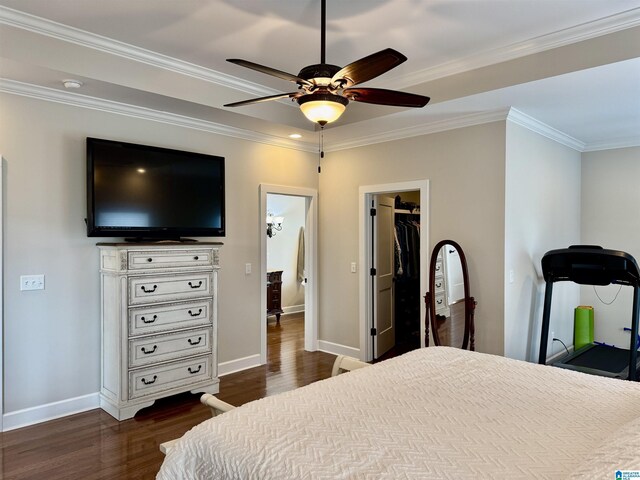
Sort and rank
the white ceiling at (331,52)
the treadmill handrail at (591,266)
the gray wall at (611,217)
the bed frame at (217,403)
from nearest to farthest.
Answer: the bed frame at (217,403) → the white ceiling at (331,52) → the treadmill handrail at (591,266) → the gray wall at (611,217)

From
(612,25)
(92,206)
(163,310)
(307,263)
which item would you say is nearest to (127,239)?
(92,206)

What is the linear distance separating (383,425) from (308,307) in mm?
4014

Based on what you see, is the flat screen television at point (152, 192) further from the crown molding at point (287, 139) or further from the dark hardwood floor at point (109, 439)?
the dark hardwood floor at point (109, 439)

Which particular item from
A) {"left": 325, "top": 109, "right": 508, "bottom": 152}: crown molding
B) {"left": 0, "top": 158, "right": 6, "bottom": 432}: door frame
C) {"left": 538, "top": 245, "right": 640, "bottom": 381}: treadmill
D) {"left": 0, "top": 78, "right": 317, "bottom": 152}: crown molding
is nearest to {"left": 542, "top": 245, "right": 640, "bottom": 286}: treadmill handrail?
{"left": 538, "top": 245, "right": 640, "bottom": 381}: treadmill

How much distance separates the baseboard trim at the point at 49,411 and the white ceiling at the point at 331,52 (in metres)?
2.43

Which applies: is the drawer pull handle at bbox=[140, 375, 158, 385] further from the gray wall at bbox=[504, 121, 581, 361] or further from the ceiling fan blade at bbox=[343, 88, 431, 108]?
the gray wall at bbox=[504, 121, 581, 361]

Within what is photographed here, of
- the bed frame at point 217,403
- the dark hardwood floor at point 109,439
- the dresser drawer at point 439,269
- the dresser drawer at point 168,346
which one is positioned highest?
the dresser drawer at point 439,269

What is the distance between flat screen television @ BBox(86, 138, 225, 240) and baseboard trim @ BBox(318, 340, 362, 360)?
208 cm

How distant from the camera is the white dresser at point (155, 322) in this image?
349cm

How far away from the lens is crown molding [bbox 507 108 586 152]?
4.04 metres

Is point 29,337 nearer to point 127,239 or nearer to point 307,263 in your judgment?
point 127,239

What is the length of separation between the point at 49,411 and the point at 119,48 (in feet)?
9.37

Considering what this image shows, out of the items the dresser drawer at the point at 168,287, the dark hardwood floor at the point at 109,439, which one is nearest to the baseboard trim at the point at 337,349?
the dark hardwood floor at the point at 109,439

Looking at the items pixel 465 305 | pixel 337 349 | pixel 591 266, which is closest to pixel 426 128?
pixel 465 305
